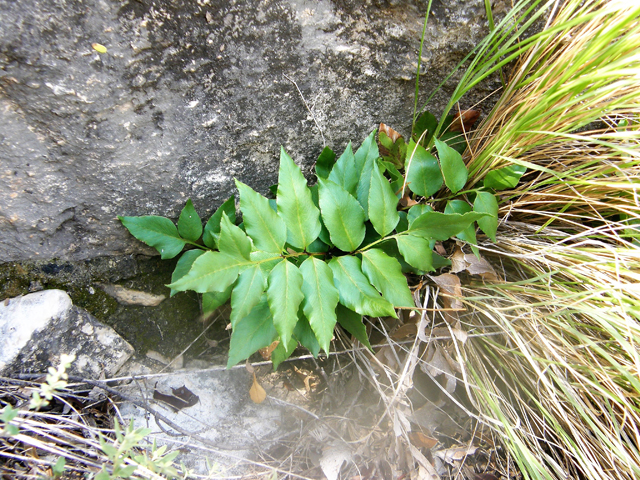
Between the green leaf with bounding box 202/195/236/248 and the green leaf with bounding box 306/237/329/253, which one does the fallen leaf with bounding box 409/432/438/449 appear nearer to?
the green leaf with bounding box 306/237/329/253

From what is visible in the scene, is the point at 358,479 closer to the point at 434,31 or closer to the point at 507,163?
the point at 507,163

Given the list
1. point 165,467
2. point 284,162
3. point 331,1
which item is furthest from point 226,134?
point 165,467

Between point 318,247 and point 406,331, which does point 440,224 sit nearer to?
point 318,247

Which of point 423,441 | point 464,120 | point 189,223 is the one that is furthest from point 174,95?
point 423,441

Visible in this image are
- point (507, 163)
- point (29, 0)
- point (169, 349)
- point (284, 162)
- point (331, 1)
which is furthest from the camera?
point (169, 349)

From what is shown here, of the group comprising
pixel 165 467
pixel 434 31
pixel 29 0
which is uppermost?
pixel 29 0

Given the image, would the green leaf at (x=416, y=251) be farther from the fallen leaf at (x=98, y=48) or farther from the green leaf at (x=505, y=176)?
the fallen leaf at (x=98, y=48)

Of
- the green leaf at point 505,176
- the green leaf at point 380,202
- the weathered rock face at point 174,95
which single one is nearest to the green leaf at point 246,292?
the green leaf at point 380,202
